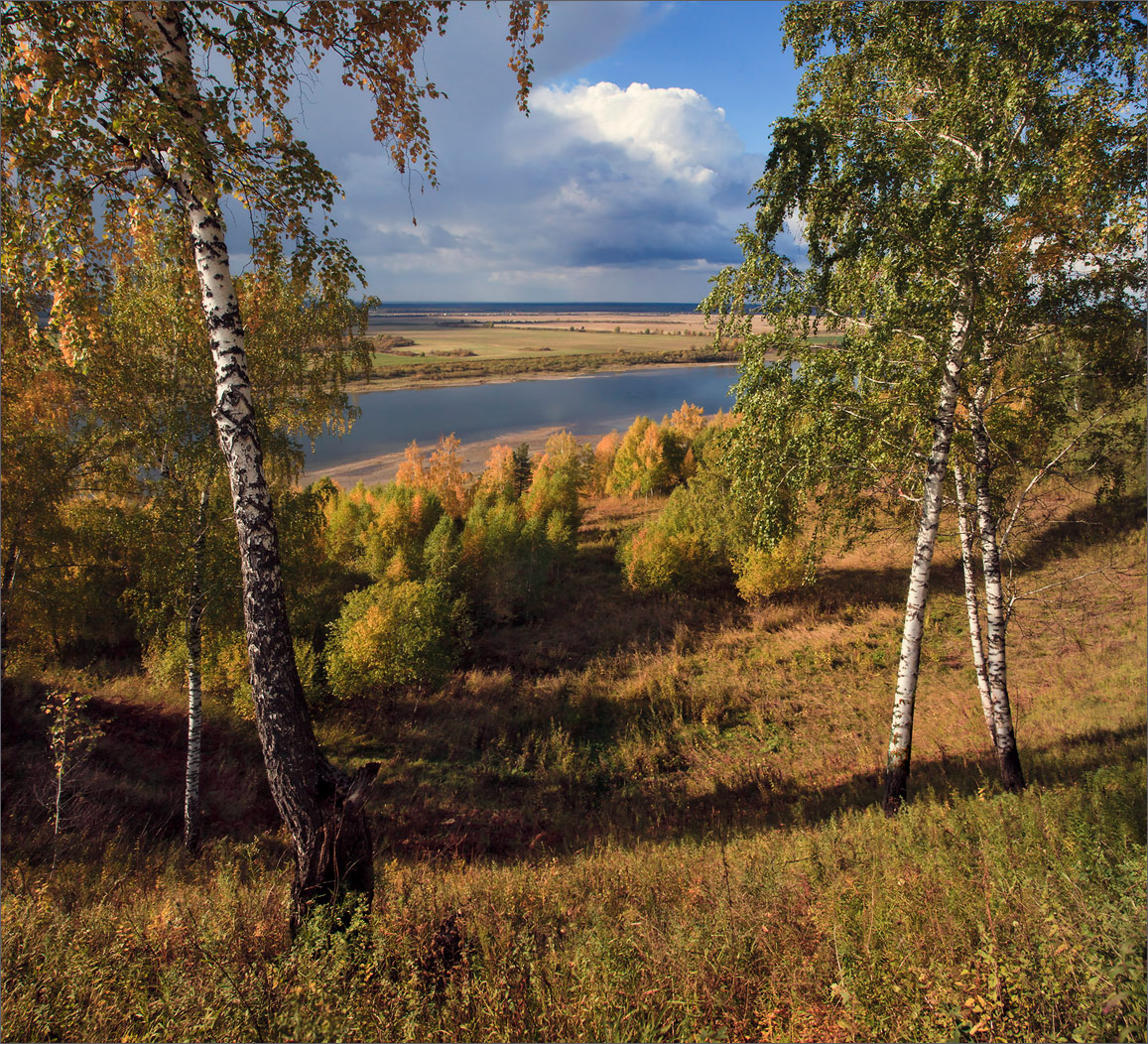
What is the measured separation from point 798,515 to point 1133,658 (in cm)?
1043

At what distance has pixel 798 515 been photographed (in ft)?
21.9

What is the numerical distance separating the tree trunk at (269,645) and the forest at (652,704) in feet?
0.09

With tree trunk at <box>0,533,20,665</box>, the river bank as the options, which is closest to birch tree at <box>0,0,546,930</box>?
tree trunk at <box>0,533,20,665</box>

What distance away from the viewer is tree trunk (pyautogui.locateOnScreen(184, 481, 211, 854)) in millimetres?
7757

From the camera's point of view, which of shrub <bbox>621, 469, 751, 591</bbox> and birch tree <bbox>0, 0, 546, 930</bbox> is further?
shrub <bbox>621, 469, 751, 591</bbox>

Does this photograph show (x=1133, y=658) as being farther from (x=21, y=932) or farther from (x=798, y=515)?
(x=21, y=932)

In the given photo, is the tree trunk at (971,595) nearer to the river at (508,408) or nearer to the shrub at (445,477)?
the shrub at (445,477)

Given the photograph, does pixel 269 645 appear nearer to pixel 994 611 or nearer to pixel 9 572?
pixel 994 611

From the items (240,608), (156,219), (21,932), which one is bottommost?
(21,932)

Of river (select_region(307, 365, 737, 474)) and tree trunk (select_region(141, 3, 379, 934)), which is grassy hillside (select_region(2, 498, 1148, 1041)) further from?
river (select_region(307, 365, 737, 474))

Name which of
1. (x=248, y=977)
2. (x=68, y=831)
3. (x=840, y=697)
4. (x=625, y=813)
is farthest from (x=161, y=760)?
(x=840, y=697)

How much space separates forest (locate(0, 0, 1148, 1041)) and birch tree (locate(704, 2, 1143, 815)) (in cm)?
4

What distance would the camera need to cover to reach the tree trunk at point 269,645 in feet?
12.9

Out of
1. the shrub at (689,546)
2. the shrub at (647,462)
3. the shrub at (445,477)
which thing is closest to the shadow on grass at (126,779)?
the shrub at (689,546)
